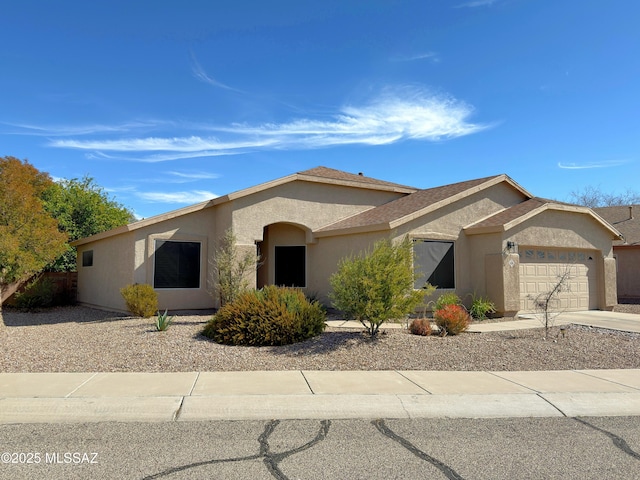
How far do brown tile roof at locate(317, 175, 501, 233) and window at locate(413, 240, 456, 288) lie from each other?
121cm

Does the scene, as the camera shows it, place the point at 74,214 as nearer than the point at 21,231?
No

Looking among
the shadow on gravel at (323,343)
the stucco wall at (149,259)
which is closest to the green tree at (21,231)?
the stucco wall at (149,259)

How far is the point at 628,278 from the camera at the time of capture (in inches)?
916

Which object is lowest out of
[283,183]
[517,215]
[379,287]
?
[379,287]

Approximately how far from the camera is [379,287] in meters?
10.0

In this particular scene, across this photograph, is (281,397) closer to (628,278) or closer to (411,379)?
(411,379)

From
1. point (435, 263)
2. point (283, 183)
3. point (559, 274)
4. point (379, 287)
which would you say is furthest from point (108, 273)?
point (559, 274)

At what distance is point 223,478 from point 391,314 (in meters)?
6.30

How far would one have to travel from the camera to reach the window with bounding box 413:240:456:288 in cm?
1458

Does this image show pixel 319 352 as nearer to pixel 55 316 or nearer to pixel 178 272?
pixel 178 272

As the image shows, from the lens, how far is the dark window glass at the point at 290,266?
56.6 feet

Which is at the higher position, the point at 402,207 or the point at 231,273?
the point at 402,207

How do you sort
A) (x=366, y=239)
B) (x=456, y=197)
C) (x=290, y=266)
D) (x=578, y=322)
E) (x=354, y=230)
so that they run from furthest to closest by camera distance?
1. (x=290, y=266)
2. (x=456, y=197)
3. (x=354, y=230)
4. (x=366, y=239)
5. (x=578, y=322)

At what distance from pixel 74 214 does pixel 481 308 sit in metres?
24.0
